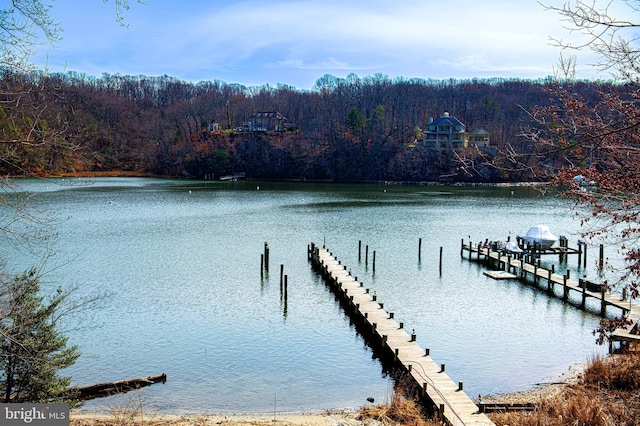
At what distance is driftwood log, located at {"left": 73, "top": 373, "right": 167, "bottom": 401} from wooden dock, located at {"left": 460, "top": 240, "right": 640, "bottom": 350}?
14.6 meters

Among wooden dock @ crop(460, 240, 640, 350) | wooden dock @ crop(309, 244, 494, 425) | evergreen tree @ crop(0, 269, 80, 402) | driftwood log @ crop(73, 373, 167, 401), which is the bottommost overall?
driftwood log @ crop(73, 373, 167, 401)

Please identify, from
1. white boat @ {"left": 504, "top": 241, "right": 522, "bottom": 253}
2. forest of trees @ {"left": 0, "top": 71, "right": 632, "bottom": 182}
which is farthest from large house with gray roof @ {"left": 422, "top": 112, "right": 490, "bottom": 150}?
white boat @ {"left": 504, "top": 241, "right": 522, "bottom": 253}

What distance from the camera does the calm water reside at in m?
18.3

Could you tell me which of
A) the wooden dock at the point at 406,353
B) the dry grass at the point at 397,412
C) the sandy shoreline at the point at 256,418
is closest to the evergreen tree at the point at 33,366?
the sandy shoreline at the point at 256,418

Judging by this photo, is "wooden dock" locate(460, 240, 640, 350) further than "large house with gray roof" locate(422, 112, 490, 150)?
No

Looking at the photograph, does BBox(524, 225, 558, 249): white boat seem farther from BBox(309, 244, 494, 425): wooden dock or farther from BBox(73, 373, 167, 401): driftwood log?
BBox(73, 373, 167, 401): driftwood log

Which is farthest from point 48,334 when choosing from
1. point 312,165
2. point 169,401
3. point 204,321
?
point 312,165

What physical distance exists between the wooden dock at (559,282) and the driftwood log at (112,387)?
48.0 feet

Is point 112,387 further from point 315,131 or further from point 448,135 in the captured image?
point 315,131

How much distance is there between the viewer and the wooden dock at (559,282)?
20.0 metres

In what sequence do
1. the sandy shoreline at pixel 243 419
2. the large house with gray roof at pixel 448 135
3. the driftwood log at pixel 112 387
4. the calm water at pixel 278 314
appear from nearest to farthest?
the sandy shoreline at pixel 243 419, the driftwood log at pixel 112 387, the calm water at pixel 278 314, the large house with gray roof at pixel 448 135

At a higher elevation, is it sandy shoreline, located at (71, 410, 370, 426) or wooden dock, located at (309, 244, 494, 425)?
wooden dock, located at (309, 244, 494, 425)

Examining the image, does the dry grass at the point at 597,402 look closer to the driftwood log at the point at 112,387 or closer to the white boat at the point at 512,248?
the driftwood log at the point at 112,387

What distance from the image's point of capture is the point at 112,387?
56.5ft
